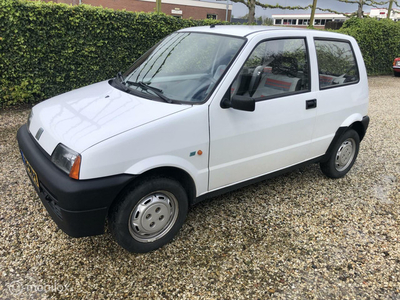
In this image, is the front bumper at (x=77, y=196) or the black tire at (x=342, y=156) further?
the black tire at (x=342, y=156)

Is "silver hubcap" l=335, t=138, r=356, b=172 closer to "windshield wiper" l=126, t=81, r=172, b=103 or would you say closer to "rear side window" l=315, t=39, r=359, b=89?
"rear side window" l=315, t=39, r=359, b=89

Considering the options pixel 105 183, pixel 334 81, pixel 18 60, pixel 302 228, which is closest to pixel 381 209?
pixel 302 228

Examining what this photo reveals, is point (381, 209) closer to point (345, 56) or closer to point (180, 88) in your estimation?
point (345, 56)

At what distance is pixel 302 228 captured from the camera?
10.8ft

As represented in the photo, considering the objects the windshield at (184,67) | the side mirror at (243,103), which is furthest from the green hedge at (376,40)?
the side mirror at (243,103)

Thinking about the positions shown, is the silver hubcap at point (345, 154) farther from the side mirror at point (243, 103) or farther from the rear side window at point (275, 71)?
the side mirror at point (243, 103)

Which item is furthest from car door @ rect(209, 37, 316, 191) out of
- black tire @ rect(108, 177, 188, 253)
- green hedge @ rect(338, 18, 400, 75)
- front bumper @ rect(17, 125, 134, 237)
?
green hedge @ rect(338, 18, 400, 75)

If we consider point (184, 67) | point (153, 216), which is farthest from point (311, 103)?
point (153, 216)

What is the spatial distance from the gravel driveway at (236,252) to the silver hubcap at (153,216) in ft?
0.64

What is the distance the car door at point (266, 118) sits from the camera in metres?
2.92

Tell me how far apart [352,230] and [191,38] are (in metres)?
2.72

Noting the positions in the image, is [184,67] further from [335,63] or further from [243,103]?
[335,63]

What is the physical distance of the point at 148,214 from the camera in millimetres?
2682

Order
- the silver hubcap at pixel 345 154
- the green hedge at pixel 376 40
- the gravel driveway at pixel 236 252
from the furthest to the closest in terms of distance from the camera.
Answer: the green hedge at pixel 376 40 < the silver hubcap at pixel 345 154 < the gravel driveway at pixel 236 252
